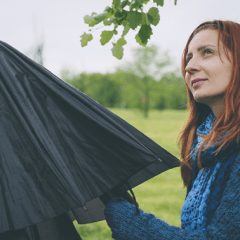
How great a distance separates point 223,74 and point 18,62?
1.19 metres

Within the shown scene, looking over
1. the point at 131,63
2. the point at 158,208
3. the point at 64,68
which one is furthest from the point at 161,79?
the point at 158,208

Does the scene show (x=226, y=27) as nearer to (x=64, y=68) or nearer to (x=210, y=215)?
(x=210, y=215)

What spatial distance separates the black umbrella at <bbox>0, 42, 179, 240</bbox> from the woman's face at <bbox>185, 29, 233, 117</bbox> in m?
0.45

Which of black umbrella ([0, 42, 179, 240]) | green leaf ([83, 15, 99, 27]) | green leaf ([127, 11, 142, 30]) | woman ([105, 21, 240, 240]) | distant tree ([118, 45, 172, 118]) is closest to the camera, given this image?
black umbrella ([0, 42, 179, 240])

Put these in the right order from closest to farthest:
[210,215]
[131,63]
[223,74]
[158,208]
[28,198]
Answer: [28,198], [210,215], [223,74], [158,208], [131,63]

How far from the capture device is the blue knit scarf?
143cm

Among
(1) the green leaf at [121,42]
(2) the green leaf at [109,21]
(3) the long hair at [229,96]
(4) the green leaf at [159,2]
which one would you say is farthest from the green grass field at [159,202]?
(4) the green leaf at [159,2]

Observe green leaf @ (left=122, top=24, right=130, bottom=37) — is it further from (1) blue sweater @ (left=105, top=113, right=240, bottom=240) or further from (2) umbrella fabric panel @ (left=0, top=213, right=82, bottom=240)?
(2) umbrella fabric panel @ (left=0, top=213, right=82, bottom=240)

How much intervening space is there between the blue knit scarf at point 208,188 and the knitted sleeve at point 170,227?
0.10 metres

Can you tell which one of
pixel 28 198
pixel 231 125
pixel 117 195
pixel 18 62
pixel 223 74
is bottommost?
pixel 117 195

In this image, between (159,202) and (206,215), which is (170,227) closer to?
(206,215)

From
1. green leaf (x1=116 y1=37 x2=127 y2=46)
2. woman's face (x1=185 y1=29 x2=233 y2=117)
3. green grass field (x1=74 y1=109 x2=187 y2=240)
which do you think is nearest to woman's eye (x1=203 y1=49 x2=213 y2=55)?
woman's face (x1=185 y1=29 x2=233 y2=117)

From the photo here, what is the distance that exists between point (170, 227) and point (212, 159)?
46 cm

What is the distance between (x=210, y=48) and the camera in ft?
5.34
